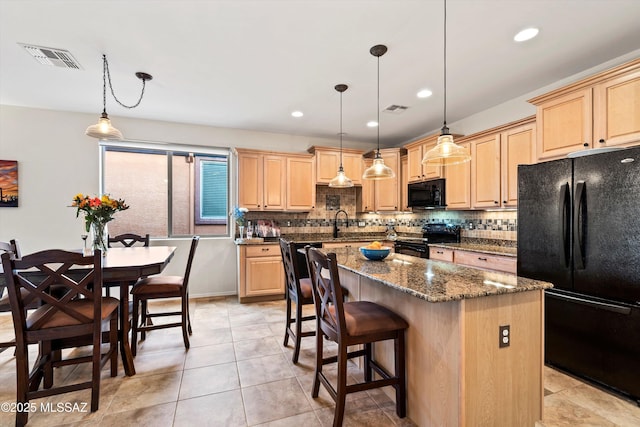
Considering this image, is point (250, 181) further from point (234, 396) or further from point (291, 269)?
point (234, 396)

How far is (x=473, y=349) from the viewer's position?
1475mm

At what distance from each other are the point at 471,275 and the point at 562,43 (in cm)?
213

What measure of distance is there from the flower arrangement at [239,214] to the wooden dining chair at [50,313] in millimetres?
2433

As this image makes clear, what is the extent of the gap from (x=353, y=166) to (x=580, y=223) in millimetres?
3289

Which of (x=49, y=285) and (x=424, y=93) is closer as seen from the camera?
(x=49, y=285)

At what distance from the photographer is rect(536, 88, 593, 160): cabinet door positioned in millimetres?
2543

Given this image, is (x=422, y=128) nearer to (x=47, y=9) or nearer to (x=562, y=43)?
(x=562, y=43)

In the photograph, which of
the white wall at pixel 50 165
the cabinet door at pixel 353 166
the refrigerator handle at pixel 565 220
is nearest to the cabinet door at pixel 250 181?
the white wall at pixel 50 165

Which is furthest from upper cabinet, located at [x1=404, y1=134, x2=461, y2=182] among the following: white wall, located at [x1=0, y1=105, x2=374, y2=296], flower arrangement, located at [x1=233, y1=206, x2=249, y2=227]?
white wall, located at [x1=0, y1=105, x2=374, y2=296]

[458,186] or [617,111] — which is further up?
[617,111]

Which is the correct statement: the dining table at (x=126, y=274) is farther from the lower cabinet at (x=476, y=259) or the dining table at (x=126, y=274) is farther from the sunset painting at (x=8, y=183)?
the lower cabinet at (x=476, y=259)

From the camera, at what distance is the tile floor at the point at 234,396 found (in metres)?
1.84

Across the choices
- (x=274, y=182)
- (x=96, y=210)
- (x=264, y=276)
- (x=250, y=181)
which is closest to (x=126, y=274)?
(x=96, y=210)

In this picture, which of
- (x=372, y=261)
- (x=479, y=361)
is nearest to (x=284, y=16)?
(x=372, y=261)
